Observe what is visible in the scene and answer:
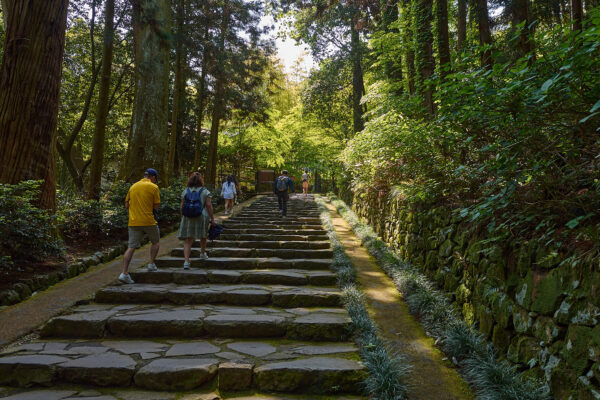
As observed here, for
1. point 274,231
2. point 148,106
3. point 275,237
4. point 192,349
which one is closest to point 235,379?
point 192,349

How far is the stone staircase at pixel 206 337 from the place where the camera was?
10.3ft

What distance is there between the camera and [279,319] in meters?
4.19

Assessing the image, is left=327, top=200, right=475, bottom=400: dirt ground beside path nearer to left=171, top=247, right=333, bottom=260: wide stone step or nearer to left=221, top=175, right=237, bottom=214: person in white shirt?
left=171, top=247, right=333, bottom=260: wide stone step

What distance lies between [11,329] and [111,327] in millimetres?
1047

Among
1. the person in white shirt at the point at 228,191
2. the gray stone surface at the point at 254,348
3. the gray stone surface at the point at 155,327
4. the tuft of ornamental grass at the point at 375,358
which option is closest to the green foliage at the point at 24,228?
the gray stone surface at the point at 155,327

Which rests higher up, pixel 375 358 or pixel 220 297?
pixel 220 297

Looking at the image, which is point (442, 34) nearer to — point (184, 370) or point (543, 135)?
point (543, 135)

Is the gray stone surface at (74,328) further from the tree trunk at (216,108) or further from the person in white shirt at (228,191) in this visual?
the tree trunk at (216,108)

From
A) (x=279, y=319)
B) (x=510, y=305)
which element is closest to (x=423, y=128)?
(x=510, y=305)

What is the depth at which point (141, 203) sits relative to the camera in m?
5.55

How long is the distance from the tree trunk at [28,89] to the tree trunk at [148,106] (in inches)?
145

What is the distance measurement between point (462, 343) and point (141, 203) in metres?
4.76

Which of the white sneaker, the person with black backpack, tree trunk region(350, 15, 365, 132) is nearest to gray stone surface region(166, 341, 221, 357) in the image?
the white sneaker

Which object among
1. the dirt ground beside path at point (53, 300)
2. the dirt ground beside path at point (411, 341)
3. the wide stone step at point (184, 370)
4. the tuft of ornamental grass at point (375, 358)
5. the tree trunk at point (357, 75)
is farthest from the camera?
the tree trunk at point (357, 75)
